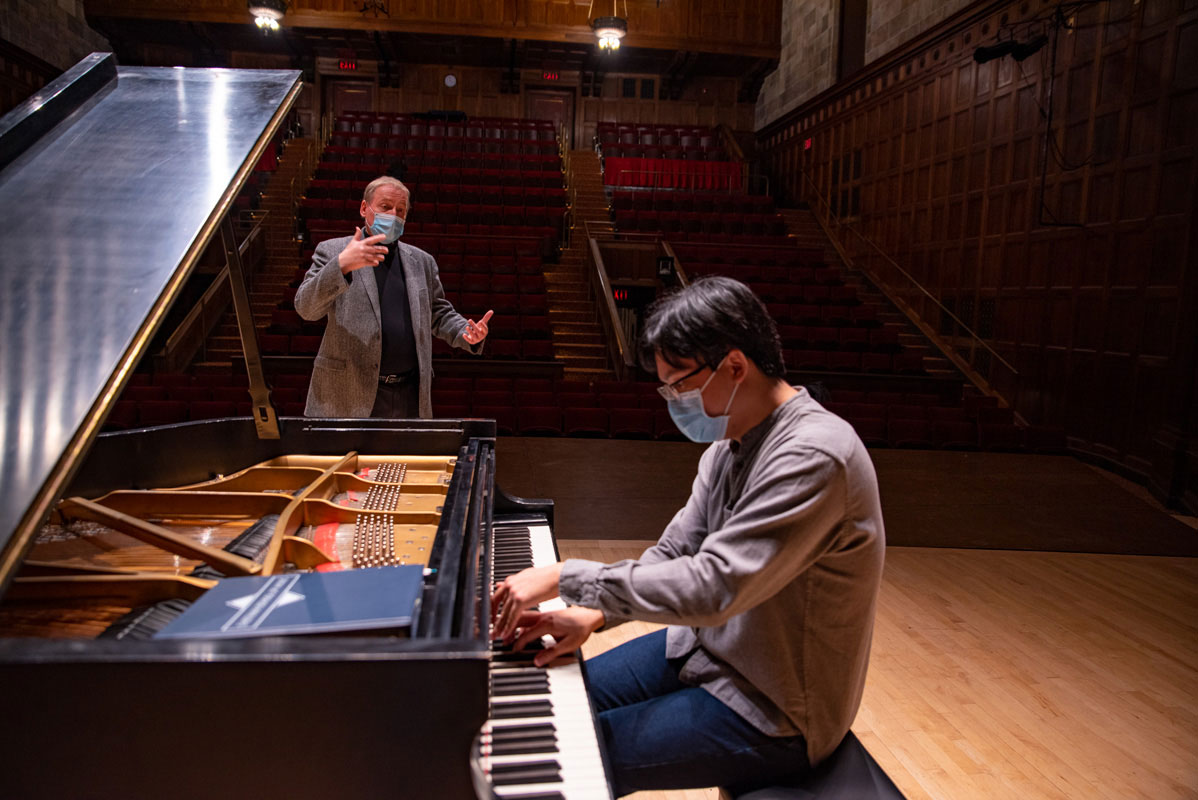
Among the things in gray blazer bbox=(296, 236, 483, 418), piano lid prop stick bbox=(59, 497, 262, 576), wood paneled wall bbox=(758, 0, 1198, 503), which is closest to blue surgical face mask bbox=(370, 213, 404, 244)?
gray blazer bbox=(296, 236, 483, 418)

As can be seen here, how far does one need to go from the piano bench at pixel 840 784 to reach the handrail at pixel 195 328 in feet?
21.6

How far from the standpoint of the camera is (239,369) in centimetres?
632

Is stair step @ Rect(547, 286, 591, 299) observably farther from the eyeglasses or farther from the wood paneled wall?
the eyeglasses

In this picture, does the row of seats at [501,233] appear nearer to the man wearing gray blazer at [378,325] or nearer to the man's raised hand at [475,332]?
the man wearing gray blazer at [378,325]

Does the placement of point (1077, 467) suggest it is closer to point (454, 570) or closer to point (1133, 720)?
point (1133, 720)

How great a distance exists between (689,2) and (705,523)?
40.4 feet

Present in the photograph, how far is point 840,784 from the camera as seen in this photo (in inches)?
42.3

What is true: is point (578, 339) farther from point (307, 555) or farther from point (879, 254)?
point (307, 555)

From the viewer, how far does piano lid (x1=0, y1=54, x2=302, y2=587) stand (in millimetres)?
819

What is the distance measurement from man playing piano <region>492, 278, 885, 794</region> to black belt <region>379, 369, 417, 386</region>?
1.35 m

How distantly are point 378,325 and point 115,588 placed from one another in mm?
1299

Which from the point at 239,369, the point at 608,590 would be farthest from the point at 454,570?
the point at 239,369

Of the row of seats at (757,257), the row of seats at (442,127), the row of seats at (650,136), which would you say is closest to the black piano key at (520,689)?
the row of seats at (757,257)

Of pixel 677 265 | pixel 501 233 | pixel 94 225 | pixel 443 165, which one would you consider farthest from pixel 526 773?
pixel 443 165
